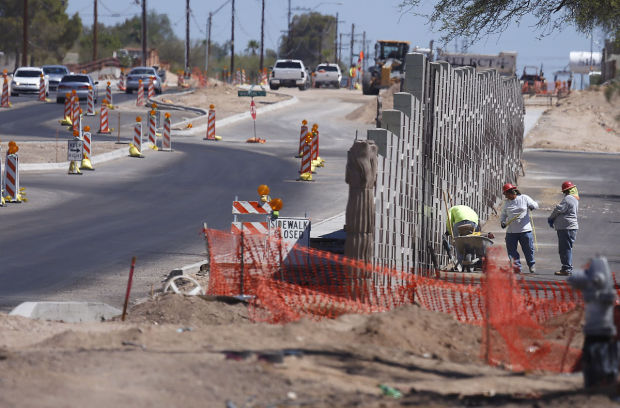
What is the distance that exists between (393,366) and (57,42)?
11542 cm

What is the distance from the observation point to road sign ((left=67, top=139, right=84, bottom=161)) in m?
30.9

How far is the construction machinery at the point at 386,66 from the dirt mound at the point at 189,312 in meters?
58.1

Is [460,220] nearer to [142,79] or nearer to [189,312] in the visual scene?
[189,312]

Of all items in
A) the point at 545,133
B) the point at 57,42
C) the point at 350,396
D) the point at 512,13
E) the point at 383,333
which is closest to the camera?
the point at 350,396

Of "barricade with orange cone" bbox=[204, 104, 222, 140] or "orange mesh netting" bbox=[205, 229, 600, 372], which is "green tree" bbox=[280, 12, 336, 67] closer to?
"barricade with orange cone" bbox=[204, 104, 222, 140]

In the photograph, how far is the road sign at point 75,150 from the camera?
101 ft

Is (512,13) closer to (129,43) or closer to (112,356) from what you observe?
(112,356)

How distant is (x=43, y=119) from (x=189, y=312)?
4028 centimetres

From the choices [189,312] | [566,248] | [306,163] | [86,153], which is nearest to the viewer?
[189,312]

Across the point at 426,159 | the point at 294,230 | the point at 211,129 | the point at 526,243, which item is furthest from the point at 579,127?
the point at 294,230

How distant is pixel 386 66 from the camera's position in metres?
69.9

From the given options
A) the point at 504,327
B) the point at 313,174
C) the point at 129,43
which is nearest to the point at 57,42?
the point at 129,43

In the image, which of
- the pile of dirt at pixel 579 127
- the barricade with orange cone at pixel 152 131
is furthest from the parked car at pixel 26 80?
the pile of dirt at pixel 579 127

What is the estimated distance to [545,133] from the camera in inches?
2266
